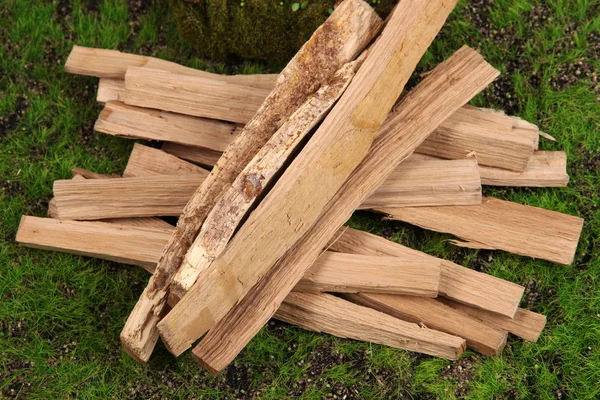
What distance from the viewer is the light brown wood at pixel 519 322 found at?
4.51 meters

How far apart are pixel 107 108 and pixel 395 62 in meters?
1.88

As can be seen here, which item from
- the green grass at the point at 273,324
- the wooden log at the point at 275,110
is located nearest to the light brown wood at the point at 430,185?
the green grass at the point at 273,324

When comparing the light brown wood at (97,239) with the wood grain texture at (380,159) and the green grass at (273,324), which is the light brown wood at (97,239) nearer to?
the green grass at (273,324)

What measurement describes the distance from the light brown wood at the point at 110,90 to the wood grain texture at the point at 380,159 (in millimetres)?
1642

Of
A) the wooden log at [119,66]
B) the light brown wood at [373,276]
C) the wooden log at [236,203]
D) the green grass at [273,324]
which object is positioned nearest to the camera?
the wooden log at [236,203]

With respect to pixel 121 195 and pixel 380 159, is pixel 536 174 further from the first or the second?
pixel 121 195

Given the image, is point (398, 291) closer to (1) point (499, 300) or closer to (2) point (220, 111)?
(1) point (499, 300)

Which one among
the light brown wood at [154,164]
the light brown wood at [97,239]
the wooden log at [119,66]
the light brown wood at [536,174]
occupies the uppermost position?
the light brown wood at [536,174]

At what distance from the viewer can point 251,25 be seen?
4.92 meters

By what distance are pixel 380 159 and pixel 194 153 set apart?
4.09 feet

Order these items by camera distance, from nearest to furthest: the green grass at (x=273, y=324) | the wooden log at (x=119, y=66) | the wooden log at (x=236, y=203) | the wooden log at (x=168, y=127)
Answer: the wooden log at (x=236, y=203)
the green grass at (x=273, y=324)
the wooden log at (x=168, y=127)
the wooden log at (x=119, y=66)

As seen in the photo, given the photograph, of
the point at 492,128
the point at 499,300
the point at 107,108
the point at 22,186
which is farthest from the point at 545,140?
the point at 22,186

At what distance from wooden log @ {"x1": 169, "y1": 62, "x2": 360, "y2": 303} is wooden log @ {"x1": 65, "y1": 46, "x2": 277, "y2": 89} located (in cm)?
94

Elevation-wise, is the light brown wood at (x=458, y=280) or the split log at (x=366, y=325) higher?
the light brown wood at (x=458, y=280)
